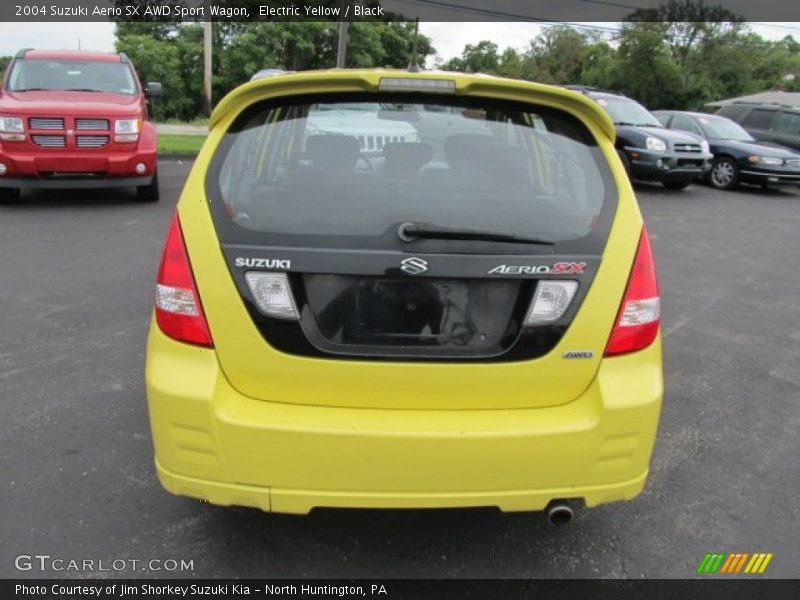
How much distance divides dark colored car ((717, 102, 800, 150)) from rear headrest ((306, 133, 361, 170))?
1708 centimetres

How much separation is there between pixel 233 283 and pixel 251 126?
1.96 ft

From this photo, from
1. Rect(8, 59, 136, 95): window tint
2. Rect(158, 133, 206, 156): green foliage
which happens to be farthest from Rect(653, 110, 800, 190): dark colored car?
Rect(8, 59, 136, 95): window tint

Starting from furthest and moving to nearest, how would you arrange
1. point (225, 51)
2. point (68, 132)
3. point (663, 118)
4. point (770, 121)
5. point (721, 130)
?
point (225, 51)
point (770, 121)
point (663, 118)
point (721, 130)
point (68, 132)

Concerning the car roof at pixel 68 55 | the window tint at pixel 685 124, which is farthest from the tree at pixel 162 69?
the window tint at pixel 685 124

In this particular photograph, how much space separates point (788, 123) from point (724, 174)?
339cm

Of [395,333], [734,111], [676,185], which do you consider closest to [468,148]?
[395,333]

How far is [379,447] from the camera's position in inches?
87.0

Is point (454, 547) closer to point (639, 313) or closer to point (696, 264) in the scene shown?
point (639, 313)

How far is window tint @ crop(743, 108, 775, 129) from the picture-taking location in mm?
17250

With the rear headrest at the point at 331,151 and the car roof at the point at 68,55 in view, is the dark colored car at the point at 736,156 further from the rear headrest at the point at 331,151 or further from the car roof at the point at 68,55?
the rear headrest at the point at 331,151

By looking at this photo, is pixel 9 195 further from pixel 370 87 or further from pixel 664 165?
pixel 664 165

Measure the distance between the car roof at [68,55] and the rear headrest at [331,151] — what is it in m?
9.29

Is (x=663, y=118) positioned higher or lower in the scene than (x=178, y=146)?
higher

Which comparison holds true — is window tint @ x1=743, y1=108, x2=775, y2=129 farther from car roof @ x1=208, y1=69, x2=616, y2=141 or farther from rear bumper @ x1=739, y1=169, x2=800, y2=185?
car roof @ x1=208, y1=69, x2=616, y2=141
